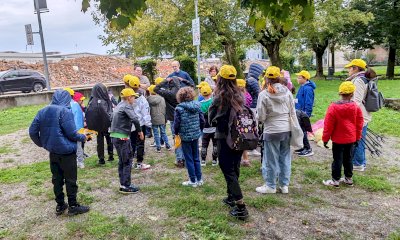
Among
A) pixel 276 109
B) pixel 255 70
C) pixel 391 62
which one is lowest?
pixel 276 109

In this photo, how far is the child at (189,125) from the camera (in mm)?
5312

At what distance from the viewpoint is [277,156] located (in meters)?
5.02

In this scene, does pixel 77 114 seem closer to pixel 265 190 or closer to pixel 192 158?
pixel 192 158

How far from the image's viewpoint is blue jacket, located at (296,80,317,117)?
6.62 m

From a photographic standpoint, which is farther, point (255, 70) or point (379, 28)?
point (379, 28)

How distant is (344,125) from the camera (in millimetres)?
5020

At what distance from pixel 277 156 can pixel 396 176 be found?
7.36ft

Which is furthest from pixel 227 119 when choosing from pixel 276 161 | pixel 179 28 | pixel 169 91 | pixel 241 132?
pixel 179 28

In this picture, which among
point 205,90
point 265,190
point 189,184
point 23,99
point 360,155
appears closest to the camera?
point 265,190

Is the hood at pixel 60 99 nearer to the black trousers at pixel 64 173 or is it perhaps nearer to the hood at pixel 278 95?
the black trousers at pixel 64 173

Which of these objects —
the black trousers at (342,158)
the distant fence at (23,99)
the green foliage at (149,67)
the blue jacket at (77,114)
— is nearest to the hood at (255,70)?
the black trousers at (342,158)

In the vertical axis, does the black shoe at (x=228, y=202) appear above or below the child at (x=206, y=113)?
below

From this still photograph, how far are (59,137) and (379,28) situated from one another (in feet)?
89.5

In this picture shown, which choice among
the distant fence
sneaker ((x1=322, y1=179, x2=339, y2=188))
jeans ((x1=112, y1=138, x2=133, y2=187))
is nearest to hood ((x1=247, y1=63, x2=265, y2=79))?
sneaker ((x1=322, y1=179, x2=339, y2=188))
